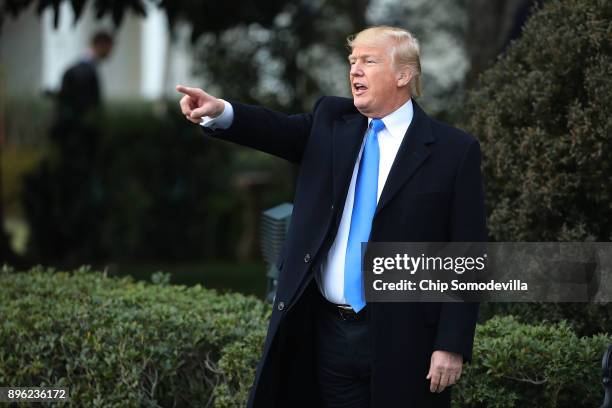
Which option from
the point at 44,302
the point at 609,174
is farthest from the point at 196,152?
the point at 609,174

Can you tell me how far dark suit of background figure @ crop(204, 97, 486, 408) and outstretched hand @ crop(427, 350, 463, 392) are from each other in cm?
3

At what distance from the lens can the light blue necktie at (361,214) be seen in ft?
12.7

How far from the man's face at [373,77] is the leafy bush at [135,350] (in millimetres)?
1417

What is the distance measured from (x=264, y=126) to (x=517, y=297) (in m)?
2.02

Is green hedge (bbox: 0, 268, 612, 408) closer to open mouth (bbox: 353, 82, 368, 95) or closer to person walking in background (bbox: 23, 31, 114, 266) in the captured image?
open mouth (bbox: 353, 82, 368, 95)

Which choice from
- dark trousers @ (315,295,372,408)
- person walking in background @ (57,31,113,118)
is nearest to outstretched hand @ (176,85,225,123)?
dark trousers @ (315,295,372,408)

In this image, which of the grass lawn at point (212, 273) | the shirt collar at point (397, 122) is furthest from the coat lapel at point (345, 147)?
the grass lawn at point (212, 273)

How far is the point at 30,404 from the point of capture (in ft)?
17.3

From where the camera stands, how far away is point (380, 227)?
3830 millimetres

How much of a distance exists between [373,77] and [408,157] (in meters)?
0.28

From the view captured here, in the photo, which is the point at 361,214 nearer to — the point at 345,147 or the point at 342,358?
the point at 345,147

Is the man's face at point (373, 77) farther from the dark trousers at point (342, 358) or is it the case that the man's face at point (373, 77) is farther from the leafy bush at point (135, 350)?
the leafy bush at point (135, 350)

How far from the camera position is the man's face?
389 centimetres

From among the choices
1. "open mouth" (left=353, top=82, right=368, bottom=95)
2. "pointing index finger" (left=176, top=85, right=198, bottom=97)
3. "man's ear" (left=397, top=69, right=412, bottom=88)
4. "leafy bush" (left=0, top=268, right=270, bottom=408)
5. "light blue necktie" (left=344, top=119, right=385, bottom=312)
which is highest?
"man's ear" (left=397, top=69, right=412, bottom=88)
